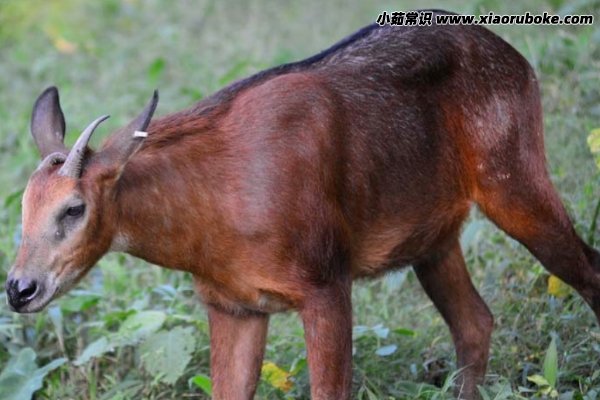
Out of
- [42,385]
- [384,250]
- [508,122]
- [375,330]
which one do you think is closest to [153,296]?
[42,385]

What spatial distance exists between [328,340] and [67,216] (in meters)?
1.26

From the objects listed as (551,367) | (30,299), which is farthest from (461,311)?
(30,299)

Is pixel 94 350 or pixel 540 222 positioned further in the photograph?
pixel 94 350

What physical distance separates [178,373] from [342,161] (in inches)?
59.5

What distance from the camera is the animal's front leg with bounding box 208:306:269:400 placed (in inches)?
242

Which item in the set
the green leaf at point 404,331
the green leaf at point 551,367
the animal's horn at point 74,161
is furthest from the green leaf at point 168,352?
the green leaf at point 551,367

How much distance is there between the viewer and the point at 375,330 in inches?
268

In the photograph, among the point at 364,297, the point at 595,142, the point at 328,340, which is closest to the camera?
the point at 328,340

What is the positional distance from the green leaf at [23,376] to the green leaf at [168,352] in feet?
1.54

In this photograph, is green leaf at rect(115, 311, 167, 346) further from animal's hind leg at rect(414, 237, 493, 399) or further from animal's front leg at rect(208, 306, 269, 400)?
animal's hind leg at rect(414, 237, 493, 399)

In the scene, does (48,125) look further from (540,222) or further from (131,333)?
(540,222)

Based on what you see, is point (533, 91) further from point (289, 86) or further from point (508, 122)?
point (289, 86)

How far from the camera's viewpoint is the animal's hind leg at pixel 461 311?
6609 mm

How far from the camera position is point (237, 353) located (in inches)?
243
